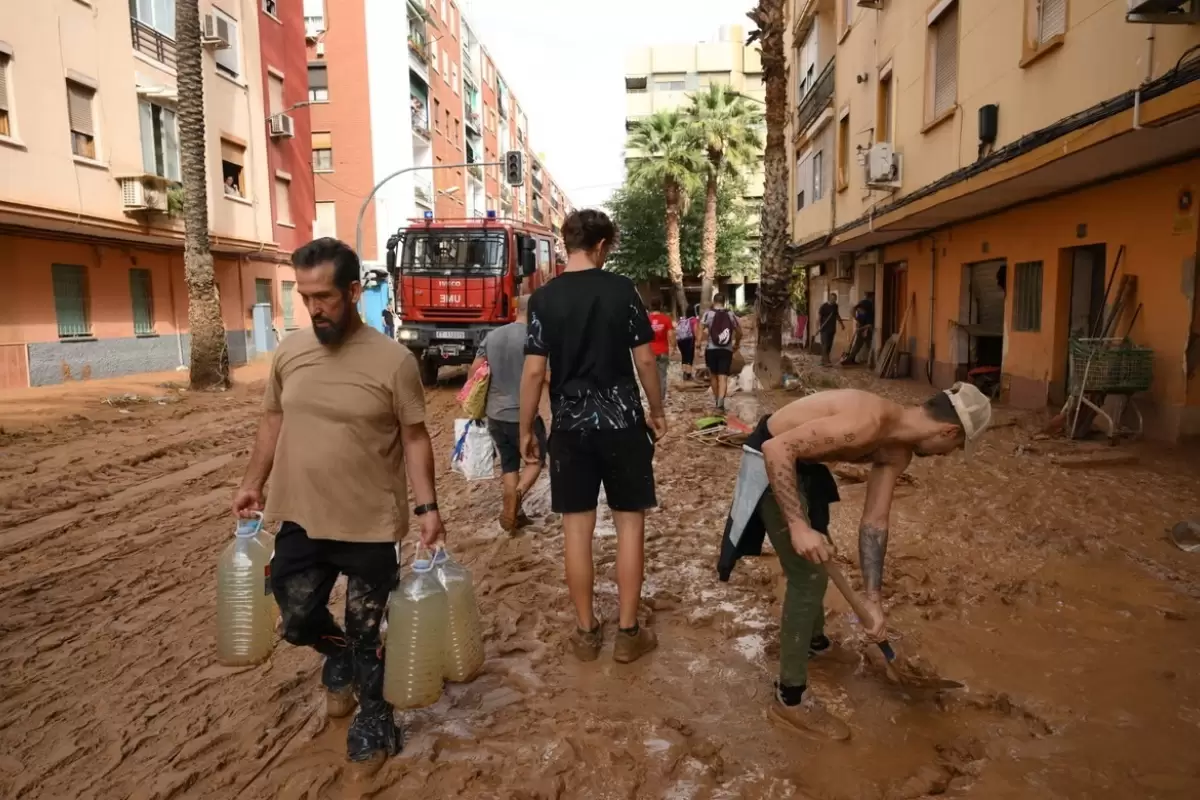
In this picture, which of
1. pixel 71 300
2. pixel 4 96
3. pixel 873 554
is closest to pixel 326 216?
pixel 71 300

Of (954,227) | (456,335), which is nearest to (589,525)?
(456,335)

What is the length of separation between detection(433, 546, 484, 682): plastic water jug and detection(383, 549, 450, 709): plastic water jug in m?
0.04

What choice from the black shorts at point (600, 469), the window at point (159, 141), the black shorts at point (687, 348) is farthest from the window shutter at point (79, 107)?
the black shorts at point (600, 469)

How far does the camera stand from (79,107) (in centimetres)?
1526

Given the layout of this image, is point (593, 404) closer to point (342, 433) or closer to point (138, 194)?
point (342, 433)

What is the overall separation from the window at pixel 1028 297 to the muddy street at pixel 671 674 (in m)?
4.86

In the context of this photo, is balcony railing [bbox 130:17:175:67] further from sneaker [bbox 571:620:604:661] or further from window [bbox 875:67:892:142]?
sneaker [bbox 571:620:604:661]

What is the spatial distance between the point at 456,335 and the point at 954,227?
28.4 feet

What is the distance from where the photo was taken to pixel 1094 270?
32.6 ft

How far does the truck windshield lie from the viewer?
14172 millimetres

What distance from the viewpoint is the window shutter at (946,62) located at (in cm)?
1139

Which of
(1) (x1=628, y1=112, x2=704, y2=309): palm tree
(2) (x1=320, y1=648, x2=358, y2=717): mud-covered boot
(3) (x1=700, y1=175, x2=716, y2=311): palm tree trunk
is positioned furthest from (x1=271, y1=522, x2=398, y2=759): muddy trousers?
(1) (x1=628, y1=112, x2=704, y2=309): palm tree

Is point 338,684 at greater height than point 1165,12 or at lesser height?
lesser

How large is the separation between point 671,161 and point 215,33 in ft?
55.3
